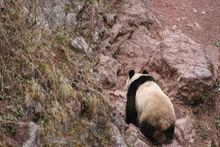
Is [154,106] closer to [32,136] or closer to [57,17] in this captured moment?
[57,17]

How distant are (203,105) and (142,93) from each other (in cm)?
189

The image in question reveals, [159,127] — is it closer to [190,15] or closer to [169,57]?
[169,57]

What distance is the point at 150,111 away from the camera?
268 inches

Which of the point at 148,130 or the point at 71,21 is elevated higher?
the point at 71,21

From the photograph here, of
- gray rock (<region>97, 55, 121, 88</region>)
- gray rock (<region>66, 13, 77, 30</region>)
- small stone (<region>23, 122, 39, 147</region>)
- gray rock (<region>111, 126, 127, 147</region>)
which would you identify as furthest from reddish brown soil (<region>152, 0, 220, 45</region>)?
small stone (<region>23, 122, 39, 147</region>)

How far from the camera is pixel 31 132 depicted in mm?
4984

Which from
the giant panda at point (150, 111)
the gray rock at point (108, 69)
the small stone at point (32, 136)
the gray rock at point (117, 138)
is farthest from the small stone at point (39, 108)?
the gray rock at point (108, 69)

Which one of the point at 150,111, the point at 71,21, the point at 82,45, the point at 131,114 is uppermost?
the point at 71,21

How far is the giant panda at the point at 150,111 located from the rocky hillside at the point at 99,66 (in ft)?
0.59

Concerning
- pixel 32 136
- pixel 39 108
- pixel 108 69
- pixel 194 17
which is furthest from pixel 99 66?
pixel 194 17

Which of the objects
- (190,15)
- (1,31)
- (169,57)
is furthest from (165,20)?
(1,31)

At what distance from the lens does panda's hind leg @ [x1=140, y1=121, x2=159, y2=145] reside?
271 inches

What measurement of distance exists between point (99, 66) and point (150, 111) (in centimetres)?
165

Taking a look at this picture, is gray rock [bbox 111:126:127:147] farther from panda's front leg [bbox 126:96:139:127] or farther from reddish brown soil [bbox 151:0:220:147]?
reddish brown soil [bbox 151:0:220:147]
